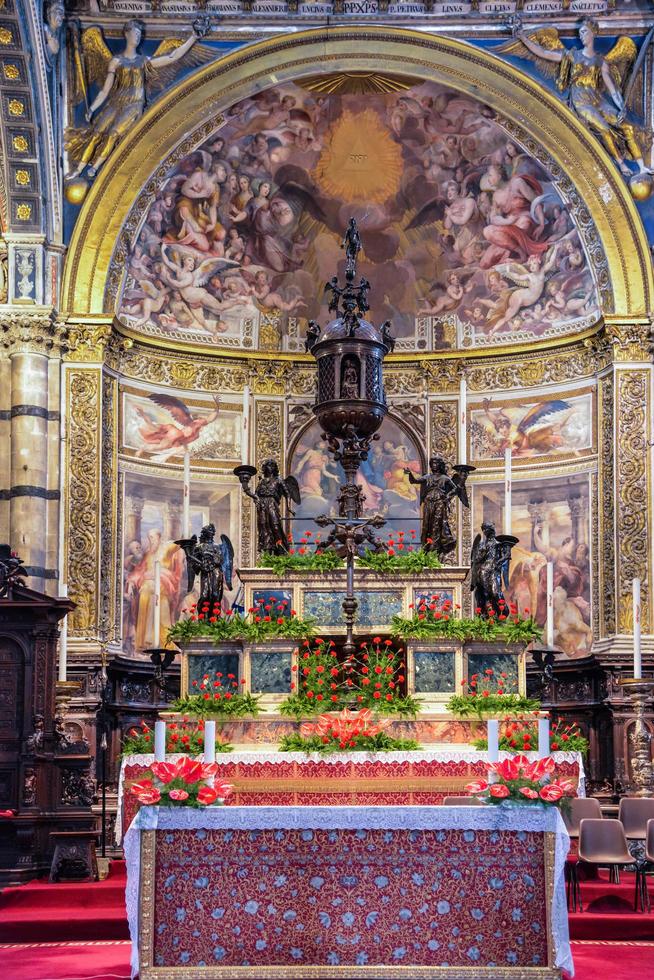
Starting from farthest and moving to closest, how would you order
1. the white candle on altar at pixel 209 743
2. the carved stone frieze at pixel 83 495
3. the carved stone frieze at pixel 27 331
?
the carved stone frieze at pixel 27 331 → the carved stone frieze at pixel 83 495 → the white candle on altar at pixel 209 743

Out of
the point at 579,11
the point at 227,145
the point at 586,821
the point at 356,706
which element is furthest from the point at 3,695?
the point at 579,11

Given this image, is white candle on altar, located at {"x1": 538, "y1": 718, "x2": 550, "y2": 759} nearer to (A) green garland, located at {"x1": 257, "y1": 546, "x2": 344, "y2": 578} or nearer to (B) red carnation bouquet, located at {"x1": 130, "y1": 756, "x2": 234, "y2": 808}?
(B) red carnation bouquet, located at {"x1": 130, "y1": 756, "x2": 234, "y2": 808}

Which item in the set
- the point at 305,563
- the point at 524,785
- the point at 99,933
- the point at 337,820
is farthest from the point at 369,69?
the point at 337,820

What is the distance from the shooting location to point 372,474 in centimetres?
2405

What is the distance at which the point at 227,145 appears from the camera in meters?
23.1

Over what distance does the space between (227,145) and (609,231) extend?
6131 mm

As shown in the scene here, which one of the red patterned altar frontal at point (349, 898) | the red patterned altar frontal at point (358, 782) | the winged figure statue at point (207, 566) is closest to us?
the red patterned altar frontal at point (349, 898)

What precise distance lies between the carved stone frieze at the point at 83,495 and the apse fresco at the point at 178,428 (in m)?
1.09

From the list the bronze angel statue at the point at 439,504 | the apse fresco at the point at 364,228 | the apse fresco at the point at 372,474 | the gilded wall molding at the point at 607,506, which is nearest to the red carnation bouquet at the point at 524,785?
the bronze angel statue at the point at 439,504

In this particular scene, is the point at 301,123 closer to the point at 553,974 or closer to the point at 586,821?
the point at 586,821

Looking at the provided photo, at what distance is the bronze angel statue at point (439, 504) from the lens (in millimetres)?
17391

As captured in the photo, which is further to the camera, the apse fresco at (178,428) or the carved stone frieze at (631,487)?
the apse fresco at (178,428)

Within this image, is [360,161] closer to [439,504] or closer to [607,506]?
[607,506]

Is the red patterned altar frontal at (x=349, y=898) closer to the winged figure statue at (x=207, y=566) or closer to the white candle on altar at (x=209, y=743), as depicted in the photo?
the white candle on altar at (x=209, y=743)
